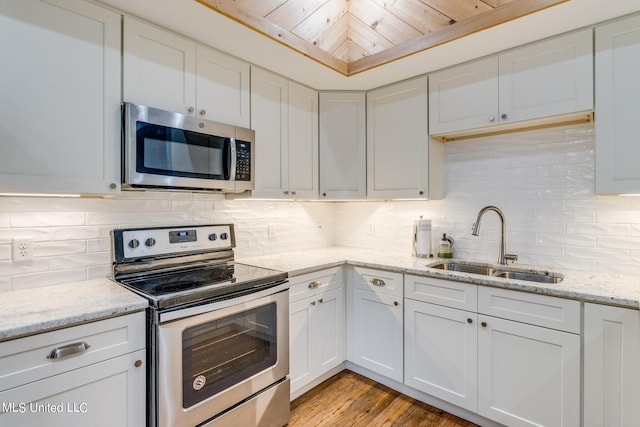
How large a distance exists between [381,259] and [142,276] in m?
1.54

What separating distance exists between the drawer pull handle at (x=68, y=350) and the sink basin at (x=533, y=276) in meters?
2.24

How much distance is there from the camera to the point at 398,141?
2.50 m

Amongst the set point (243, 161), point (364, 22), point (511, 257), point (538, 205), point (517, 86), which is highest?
point (364, 22)

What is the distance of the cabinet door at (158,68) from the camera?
1649mm

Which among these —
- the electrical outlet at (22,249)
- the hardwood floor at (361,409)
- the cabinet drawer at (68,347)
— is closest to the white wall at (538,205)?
the hardwood floor at (361,409)

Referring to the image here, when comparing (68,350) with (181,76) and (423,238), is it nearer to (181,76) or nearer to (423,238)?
(181,76)

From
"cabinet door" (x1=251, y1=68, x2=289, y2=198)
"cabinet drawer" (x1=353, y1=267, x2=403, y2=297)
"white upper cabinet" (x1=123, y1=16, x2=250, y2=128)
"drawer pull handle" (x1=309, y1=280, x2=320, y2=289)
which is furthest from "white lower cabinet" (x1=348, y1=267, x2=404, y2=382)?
"white upper cabinet" (x1=123, y1=16, x2=250, y2=128)

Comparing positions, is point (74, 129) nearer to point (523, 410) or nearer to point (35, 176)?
point (35, 176)

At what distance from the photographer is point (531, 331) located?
5.61ft

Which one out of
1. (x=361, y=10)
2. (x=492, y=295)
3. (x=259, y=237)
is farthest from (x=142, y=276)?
(x=361, y=10)

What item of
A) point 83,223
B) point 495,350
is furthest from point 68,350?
point 495,350

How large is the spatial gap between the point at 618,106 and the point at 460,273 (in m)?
1.14

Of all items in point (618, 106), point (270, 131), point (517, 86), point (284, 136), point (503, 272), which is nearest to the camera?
point (618, 106)

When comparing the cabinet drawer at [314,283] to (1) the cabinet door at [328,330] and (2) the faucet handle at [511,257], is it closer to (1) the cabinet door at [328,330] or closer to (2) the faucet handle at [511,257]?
(1) the cabinet door at [328,330]
